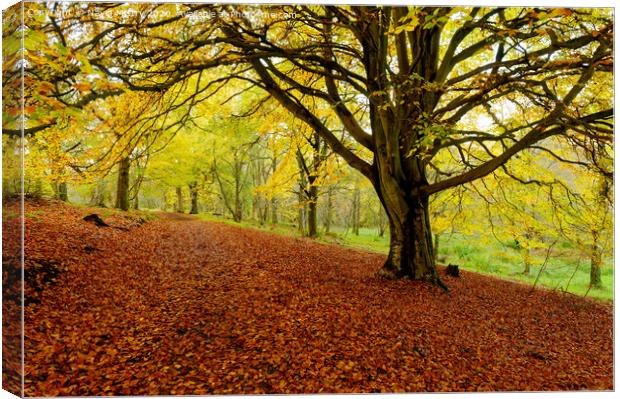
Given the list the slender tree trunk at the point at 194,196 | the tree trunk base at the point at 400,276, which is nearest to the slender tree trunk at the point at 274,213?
the slender tree trunk at the point at 194,196

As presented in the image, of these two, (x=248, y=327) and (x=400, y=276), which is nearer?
(x=248, y=327)

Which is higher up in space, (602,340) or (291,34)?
(291,34)

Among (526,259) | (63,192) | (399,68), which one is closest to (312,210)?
(399,68)

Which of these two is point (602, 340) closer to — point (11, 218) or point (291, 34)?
point (291, 34)

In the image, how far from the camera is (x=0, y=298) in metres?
2.62

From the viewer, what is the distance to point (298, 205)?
480 cm

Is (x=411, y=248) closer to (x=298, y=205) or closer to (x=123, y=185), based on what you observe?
(x=298, y=205)

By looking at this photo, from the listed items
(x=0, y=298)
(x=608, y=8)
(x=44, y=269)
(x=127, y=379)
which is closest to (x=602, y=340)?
(x=608, y=8)

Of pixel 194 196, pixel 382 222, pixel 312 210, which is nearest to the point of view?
pixel 194 196

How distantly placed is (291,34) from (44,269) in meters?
3.16

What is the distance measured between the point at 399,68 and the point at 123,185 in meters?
3.44

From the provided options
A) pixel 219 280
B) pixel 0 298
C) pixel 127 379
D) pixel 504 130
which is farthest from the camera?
pixel 504 130

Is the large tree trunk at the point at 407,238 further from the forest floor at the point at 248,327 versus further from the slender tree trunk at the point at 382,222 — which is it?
the forest floor at the point at 248,327

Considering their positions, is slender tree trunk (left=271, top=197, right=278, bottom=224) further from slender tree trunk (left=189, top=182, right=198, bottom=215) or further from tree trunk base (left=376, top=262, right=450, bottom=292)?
tree trunk base (left=376, top=262, right=450, bottom=292)
